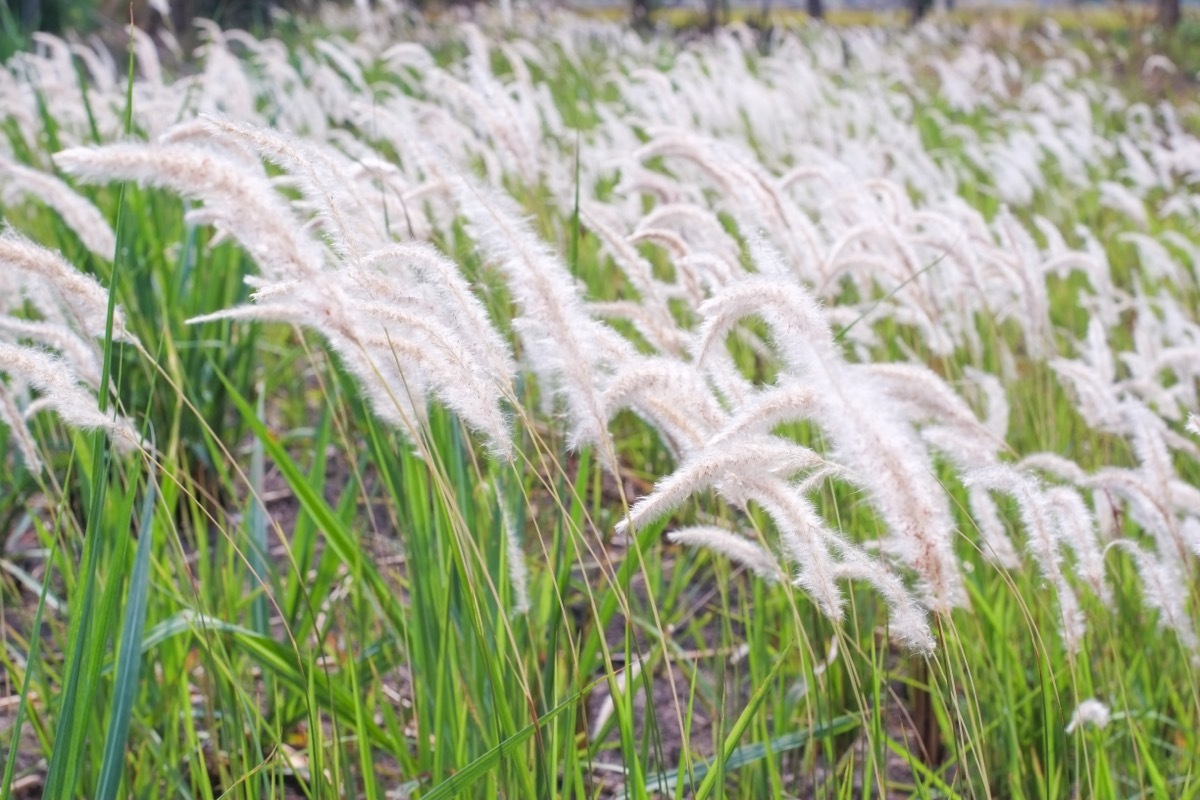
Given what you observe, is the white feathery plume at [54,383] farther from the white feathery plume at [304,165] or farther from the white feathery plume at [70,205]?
the white feathery plume at [70,205]

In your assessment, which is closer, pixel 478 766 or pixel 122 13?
pixel 478 766

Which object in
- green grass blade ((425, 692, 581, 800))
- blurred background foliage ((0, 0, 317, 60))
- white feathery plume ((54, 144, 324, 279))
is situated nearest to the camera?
white feathery plume ((54, 144, 324, 279))

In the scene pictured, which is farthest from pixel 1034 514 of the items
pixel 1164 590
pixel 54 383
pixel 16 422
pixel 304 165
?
pixel 16 422

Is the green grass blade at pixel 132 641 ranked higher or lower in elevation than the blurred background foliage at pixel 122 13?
lower

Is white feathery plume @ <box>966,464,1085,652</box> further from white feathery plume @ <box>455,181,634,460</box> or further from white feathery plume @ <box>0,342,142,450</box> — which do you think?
white feathery plume @ <box>0,342,142,450</box>

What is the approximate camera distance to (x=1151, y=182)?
449cm

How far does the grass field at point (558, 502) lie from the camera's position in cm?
115

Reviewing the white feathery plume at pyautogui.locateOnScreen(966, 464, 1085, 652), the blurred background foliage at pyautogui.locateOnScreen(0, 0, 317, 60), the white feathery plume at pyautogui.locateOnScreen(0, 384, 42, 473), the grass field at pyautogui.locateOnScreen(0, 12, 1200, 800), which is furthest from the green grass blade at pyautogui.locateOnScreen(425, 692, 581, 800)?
the blurred background foliage at pyautogui.locateOnScreen(0, 0, 317, 60)

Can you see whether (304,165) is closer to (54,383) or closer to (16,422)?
(54,383)

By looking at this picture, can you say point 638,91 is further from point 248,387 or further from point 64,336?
point 64,336

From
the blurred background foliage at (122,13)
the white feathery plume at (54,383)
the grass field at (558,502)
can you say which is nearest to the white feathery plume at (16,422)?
the grass field at (558,502)

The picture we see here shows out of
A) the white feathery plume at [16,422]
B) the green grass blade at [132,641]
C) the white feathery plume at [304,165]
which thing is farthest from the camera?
the white feathery plume at [16,422]

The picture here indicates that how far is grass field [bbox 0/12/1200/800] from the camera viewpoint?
3.77ft

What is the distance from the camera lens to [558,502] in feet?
3.56
